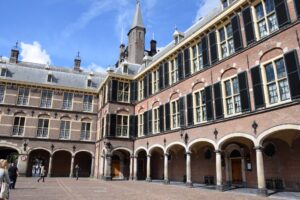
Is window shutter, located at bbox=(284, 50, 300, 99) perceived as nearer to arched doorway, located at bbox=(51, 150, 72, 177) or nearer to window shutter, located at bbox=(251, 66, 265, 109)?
window shutter, located at bbox=(251, 66, 265, 109)

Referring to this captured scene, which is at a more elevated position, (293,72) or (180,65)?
(180,65)

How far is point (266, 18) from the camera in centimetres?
1430

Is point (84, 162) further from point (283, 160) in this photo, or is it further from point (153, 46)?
point (283, 160)

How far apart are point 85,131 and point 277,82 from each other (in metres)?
25.9

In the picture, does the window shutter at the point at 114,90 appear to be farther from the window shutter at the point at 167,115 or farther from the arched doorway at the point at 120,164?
the window shutter at the point at 167,115

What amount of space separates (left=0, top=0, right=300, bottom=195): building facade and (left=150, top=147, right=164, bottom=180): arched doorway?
154 mm

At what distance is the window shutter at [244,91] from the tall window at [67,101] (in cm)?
2461

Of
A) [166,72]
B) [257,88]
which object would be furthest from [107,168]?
[257,88]

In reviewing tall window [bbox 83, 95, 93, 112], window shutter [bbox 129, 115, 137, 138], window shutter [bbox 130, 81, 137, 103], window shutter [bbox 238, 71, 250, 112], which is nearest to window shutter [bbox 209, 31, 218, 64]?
window shutter [bbox 238, 71, 250, 112]

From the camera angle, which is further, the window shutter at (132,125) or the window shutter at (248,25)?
the window shutter at (132,125)

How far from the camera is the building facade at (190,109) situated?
13.4 m

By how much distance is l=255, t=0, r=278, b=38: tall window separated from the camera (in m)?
14.0

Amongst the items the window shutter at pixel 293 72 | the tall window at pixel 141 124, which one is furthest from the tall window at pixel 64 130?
the window shutter at pixel 293 72

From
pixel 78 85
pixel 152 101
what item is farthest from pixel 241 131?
pixel 78 85
